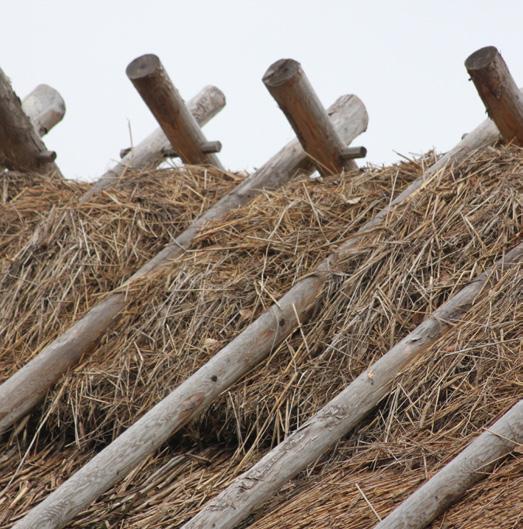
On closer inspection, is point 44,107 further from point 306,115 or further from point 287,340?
point 287,340

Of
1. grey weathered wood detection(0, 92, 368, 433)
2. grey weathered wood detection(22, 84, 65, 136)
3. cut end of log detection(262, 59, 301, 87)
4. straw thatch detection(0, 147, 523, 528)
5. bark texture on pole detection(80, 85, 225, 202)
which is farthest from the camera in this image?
grey weathered wood detection(22, 84, 65, 136)

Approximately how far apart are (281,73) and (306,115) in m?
0.27

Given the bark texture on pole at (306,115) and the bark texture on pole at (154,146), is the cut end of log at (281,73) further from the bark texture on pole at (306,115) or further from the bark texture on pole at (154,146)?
the bark texture on pole at (154,146)

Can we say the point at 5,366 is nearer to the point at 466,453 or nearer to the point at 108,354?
the point at 108,354

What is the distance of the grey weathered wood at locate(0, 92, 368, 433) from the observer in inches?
185

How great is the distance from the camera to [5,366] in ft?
16.6

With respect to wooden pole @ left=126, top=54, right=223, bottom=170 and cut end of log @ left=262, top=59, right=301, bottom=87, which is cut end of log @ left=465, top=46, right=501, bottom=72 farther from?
wooden pole @ left=126, top=54, right=223, bottom=170

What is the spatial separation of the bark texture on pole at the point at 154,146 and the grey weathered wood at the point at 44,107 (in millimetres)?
673

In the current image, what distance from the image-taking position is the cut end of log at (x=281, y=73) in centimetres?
571

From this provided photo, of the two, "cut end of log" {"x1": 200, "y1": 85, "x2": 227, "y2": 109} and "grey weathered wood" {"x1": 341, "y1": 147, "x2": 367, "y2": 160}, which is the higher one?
"cut end of log" {"x1": 200, "y1": 85, "x2": 227, "y2": 109}

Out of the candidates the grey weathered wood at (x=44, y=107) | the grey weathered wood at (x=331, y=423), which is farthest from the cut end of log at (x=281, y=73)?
the grey weathered wood at (x=44, y=107)

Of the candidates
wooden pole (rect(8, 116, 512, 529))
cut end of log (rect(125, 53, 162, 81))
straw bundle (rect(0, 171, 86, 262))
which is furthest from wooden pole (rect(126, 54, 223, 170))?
wooden pole (rect(8, 116, 512, 529))

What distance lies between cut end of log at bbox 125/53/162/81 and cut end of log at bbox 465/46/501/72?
161 cm

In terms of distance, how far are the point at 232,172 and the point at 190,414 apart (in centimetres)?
229
